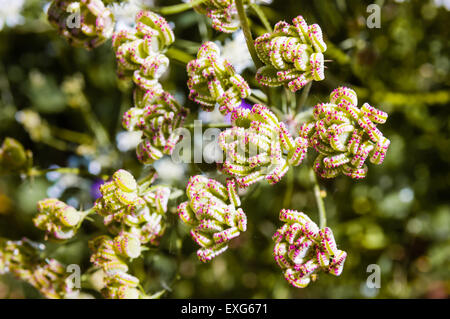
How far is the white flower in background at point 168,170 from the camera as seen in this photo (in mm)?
738

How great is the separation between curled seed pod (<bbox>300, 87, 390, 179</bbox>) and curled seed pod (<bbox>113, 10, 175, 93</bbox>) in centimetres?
22

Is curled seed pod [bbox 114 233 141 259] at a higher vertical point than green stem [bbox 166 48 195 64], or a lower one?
lower

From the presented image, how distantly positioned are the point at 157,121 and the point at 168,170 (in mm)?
290

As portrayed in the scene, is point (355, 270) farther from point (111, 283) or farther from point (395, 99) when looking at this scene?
point (111, 283)

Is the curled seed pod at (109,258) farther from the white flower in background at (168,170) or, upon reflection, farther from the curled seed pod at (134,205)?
the white flower in background at (168,170)

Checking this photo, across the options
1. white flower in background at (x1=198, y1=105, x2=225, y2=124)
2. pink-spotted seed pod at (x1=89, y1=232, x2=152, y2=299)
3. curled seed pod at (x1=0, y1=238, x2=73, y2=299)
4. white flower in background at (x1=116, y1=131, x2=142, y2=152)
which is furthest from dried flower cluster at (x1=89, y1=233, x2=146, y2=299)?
white flower in background at (x1=116, y1=131, x2=142, y2=152)

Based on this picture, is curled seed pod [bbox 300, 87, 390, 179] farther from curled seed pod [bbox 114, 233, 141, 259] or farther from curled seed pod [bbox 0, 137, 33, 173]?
curled seed pod [bbox 0, 137, 33, 173]

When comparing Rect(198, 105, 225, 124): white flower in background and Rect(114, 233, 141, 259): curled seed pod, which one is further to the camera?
Rect(198, 105, 225, 124): white flower in background

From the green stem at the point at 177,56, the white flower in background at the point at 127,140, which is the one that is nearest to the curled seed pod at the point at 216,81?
the green stem at the point at 177,56

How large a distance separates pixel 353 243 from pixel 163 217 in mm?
526

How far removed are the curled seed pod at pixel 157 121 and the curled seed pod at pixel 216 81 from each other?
0.16ft

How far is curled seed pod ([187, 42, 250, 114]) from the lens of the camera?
1.63 feet
